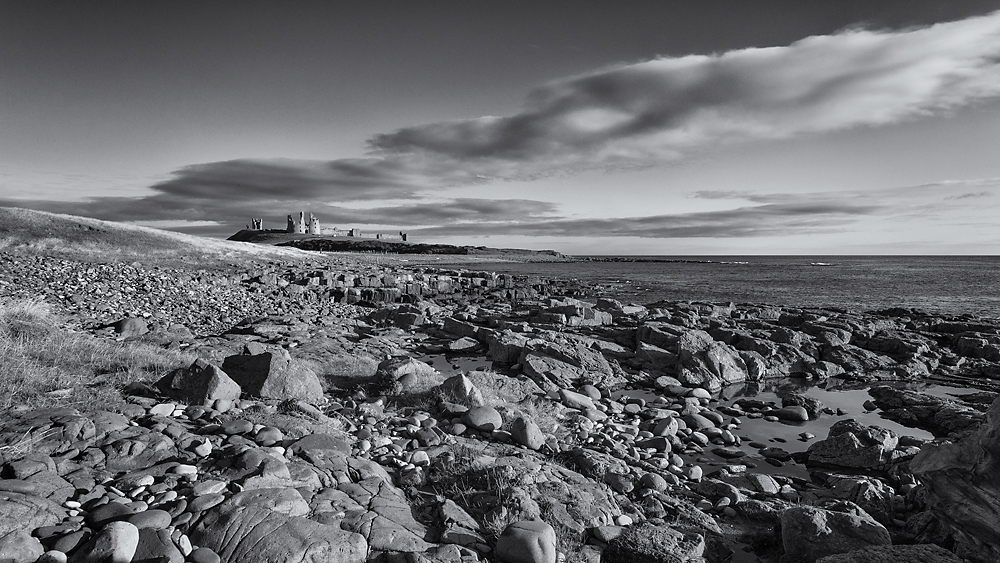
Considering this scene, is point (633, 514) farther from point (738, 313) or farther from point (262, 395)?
point (738, 313)

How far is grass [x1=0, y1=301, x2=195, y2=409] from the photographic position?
624 cm

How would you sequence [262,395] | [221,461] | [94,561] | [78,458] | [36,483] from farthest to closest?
1. [262,395]
2. [221,461]
3. [78,458]
4. [36,483]
5. [94,561]

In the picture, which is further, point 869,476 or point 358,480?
point 869,476

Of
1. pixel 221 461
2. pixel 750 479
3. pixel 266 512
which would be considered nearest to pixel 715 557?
pixel 750 479

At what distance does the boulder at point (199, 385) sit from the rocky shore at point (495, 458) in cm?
4

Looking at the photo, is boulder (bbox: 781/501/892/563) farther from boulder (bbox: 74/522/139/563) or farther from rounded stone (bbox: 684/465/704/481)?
boulder (bbox: 74/522/139/563)

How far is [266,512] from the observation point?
441 centimetres

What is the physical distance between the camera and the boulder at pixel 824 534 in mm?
5457

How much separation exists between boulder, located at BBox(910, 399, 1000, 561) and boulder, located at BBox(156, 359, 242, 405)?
8697mm

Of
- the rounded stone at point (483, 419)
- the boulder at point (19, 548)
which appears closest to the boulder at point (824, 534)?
the rounded stone at point (483, 419)

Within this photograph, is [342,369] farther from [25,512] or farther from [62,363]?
[25,512]

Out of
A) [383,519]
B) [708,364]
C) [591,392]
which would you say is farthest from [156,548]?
[708,364]

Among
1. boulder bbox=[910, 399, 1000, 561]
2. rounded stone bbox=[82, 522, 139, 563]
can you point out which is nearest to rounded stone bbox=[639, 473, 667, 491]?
boulder bbox=[910, 399, 1000, 561]

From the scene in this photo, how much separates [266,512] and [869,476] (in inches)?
370
